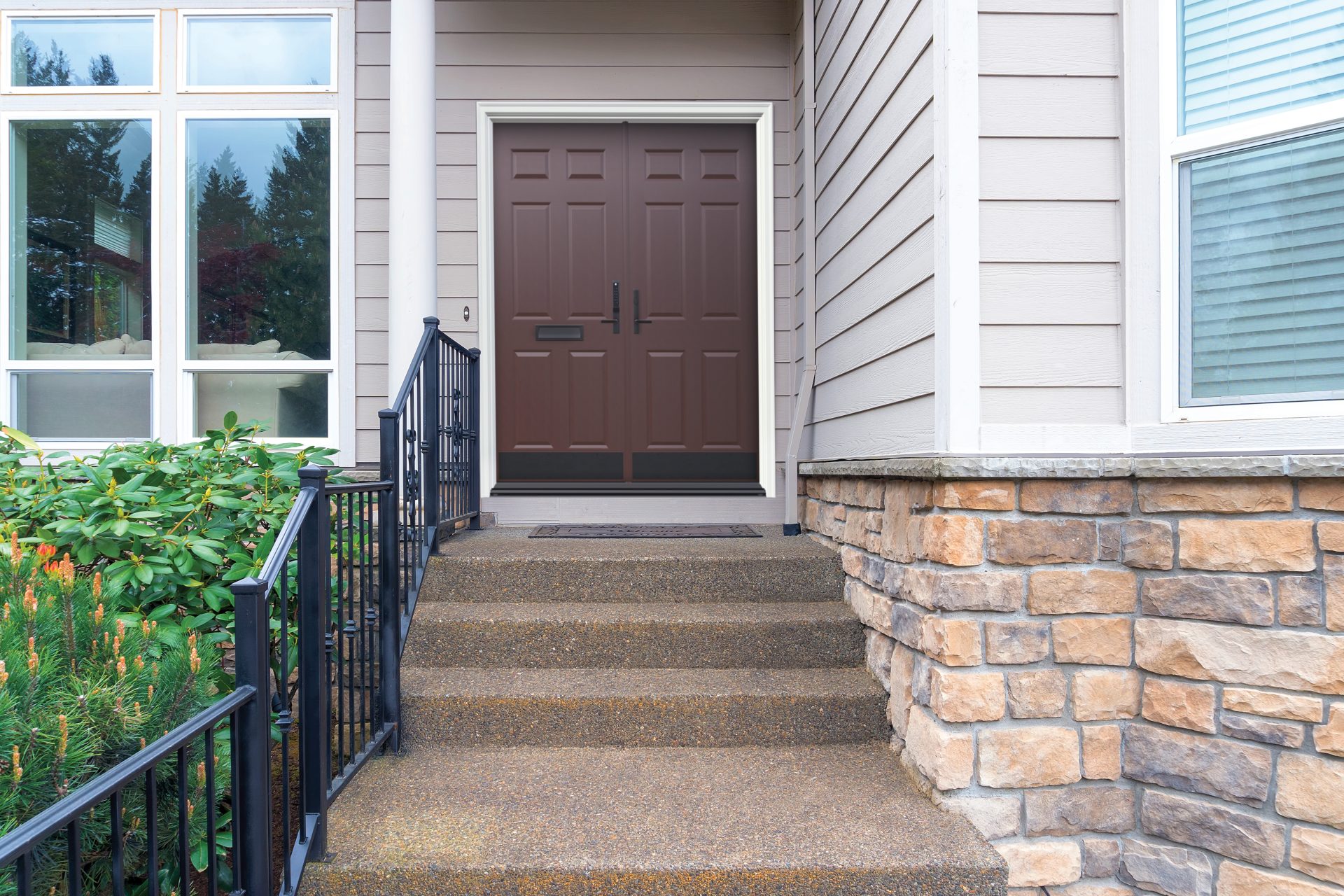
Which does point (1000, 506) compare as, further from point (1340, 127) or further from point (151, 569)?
point (151, 569)

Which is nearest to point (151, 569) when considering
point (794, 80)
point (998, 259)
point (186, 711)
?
point (186, 711)

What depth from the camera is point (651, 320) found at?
3.96m

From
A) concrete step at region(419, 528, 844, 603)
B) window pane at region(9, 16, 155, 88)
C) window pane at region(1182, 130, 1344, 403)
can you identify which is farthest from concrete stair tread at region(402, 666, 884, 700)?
window pane at region(9, 16, 155, 88)

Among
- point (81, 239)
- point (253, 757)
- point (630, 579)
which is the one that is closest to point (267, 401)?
point (81, 239)

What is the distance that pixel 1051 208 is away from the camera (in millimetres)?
2072

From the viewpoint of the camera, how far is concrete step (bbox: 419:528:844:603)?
9.11ft

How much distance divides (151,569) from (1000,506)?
2263mm

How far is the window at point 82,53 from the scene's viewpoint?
3846 millimetres

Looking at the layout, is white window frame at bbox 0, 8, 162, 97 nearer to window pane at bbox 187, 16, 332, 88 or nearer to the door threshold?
window pane at bbox 187, 16, 332, 88

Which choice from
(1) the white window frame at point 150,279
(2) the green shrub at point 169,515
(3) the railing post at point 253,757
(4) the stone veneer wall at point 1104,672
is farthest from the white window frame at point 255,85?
(4) the stone veneer wall at point 1104,672

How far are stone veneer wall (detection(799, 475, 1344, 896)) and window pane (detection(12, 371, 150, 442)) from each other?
3.69 m

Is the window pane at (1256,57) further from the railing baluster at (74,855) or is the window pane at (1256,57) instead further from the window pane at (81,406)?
the window pane at (81,406)

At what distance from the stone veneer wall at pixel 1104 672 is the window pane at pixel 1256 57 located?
0.89m

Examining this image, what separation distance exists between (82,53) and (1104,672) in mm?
5003
